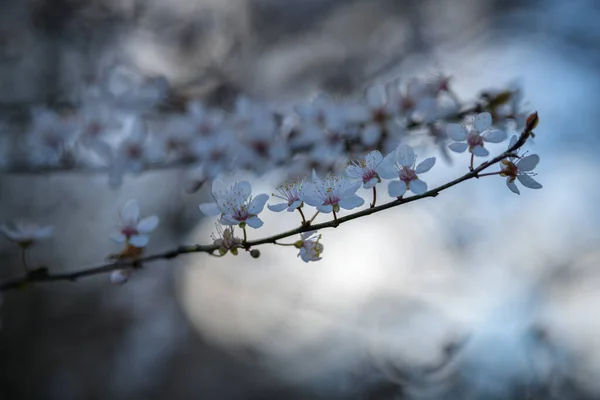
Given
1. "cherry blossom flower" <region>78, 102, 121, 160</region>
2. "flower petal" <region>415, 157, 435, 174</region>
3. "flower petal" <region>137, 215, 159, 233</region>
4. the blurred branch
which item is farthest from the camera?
"cherry blossom flower" <region>78, 102, 121, 160</region>

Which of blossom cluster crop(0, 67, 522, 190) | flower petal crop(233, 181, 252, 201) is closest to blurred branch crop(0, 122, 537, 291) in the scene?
flower petal crop(233, 181, 252, 201)

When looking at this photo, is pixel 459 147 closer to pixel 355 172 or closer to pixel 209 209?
pixel 355 172

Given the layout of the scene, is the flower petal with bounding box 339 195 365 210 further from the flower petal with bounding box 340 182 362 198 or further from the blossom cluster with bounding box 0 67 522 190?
the blossom cluster with bounding box 0 67 522 190

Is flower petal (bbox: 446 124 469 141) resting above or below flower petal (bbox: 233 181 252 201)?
above

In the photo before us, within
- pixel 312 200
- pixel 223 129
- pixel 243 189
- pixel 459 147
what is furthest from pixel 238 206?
pixel 223 129

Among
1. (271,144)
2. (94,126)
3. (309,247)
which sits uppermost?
(94,126)

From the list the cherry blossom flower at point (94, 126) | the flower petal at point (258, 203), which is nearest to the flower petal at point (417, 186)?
the flower petal at point (258, 203)
